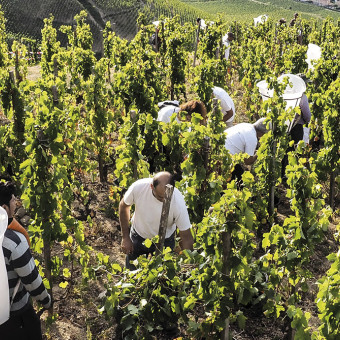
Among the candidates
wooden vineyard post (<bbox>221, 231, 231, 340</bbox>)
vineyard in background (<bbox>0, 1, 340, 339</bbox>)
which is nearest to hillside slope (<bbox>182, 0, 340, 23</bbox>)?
vineyard in background (<bbox>0, 1, 340, 339</bbox>)

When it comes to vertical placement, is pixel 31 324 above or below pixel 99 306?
above

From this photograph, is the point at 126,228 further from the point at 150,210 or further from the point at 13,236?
the point at 13,236

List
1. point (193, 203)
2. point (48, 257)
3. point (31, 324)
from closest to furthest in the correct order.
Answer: point (31, 324) → point (48, 257) → point (193, 203)

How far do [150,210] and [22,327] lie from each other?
1.29 metres

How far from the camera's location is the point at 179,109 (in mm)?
5613

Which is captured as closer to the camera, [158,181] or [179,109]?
[158,181]

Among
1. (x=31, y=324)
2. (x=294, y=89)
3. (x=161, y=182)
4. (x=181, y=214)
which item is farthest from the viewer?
(x=294, y=89)

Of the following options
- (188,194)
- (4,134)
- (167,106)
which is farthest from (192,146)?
(4,134)

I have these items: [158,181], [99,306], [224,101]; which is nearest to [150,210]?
[158,181]

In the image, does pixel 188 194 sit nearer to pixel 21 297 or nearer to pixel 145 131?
pixel 145 131

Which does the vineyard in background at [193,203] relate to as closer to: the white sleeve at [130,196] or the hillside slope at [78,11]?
the white sleeve at [130,196]

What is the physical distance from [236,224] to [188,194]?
1437mm

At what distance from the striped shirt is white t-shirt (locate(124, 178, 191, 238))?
106 cm

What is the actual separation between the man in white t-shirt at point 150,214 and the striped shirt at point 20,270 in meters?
1.06
